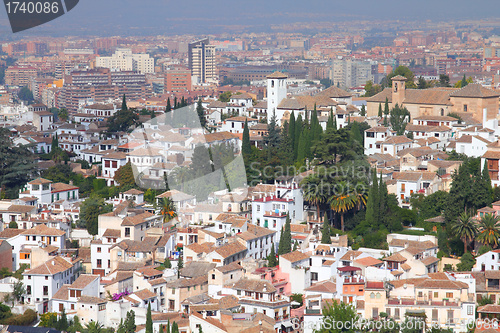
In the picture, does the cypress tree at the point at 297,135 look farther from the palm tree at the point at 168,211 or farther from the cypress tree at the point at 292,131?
the palm tree at the point at 168,211

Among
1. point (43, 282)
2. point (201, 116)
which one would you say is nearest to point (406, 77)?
point (201, 116)

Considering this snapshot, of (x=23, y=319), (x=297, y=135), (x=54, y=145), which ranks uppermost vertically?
(x=297, y=135)

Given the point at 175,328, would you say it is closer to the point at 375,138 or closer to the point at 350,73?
the point at 375,138

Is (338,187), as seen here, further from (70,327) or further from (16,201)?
(16,201)

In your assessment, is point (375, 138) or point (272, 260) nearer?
point (272, 260)

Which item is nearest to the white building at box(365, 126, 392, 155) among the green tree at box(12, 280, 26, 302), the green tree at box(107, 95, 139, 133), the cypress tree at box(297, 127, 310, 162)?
the cypress tree at box(297, 127, 310, 162)

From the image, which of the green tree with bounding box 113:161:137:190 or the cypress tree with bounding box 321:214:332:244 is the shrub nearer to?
the green tree with bounding box 113:161:137:190
